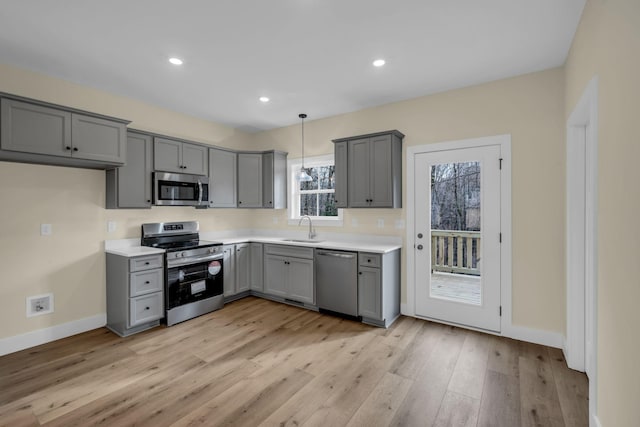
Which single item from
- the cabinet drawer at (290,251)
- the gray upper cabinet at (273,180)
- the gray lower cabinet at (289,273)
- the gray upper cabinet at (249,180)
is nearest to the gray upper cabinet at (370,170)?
the cabinet drawer at (290,251)

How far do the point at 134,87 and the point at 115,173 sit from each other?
1.02m

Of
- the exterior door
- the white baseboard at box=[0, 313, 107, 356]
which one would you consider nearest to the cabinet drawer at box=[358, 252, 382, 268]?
the exterior door

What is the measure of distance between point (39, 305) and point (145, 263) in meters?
1.05

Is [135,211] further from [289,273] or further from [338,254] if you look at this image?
[338,254]

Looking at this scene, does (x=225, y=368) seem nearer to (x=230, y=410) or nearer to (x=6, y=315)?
(x=230, y=410)

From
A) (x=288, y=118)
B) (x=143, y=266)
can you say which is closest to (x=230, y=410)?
(x=143, y=266)

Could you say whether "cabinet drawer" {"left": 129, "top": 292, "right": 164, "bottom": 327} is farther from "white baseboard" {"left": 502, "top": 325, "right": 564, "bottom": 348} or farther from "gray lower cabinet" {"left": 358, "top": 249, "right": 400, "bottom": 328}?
"white baseboard" {"left": 502, "top": 325, "right": 564, "bottom": 348}

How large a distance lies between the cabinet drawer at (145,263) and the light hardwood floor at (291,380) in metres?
0.73

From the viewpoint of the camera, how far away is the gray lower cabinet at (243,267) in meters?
4.49

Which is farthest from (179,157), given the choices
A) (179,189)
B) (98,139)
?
(98,139)

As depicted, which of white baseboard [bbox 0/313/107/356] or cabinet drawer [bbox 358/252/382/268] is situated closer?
white baseboard [bbox 0/313/107/356]

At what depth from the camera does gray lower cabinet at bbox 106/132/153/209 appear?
344 cm

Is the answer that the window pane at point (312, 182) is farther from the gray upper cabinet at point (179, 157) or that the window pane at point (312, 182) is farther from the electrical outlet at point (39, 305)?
the electrical outlet at point (39, 305)

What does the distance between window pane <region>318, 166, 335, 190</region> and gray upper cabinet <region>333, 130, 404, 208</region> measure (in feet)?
2.03
